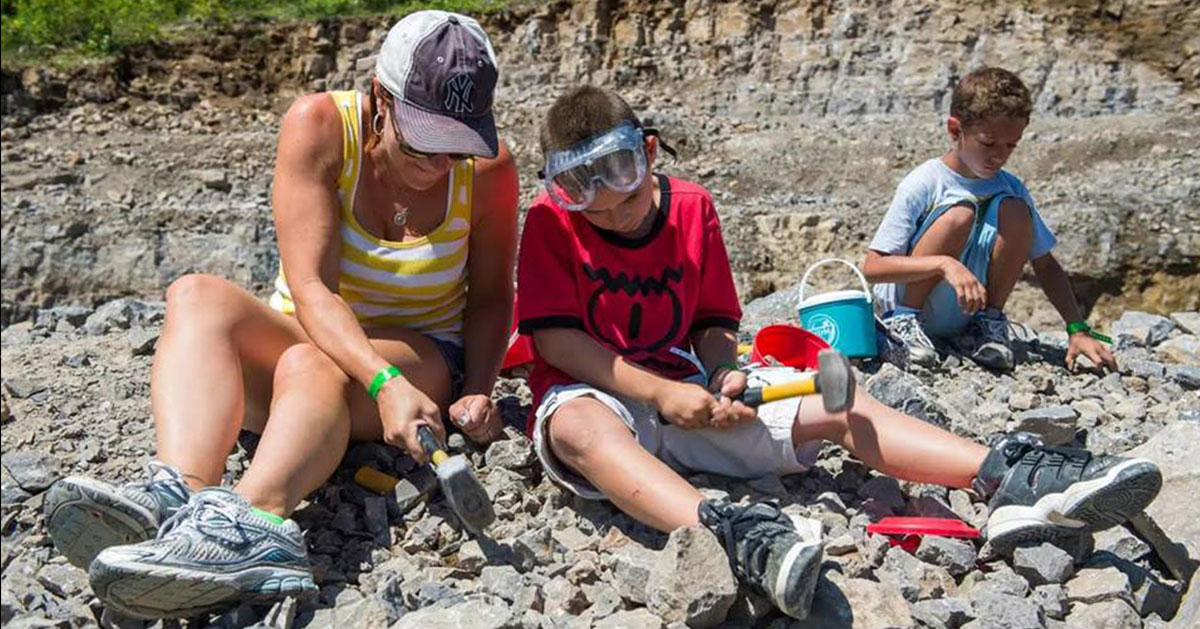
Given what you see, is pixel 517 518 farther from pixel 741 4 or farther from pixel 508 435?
pixel 741 4

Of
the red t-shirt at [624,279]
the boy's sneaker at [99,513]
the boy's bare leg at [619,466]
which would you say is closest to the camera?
the boy's sneaker at [99,513]

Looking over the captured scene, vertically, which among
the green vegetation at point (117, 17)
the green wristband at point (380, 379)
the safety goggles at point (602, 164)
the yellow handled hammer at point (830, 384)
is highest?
the safety goggles at point (602, 164)

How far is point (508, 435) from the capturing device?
366cm

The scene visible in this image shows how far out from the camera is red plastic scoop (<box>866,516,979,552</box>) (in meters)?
3.01

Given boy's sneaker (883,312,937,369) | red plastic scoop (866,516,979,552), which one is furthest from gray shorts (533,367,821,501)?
boy's sneaker (883,312,937,369)

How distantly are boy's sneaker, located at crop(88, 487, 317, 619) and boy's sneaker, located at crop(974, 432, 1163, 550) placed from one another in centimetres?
168

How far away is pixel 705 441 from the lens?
3.37 m

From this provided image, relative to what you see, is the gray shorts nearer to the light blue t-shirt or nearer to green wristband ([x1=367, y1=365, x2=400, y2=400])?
green wristband ([x1=367, y1=365, x2=400, y2=400])

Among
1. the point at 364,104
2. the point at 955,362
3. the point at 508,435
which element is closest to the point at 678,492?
the point at 508,435

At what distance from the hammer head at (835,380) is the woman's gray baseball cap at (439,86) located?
1.04m

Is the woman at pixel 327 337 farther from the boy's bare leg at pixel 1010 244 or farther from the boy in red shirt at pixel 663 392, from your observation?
the boy's bare leg at pixel 1010 244

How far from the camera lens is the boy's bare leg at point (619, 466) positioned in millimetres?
2811

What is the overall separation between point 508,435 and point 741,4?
40.3ft

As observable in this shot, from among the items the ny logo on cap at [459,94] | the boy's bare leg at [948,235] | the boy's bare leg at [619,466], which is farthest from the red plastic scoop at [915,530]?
the boy's bare leg at [948,235]
